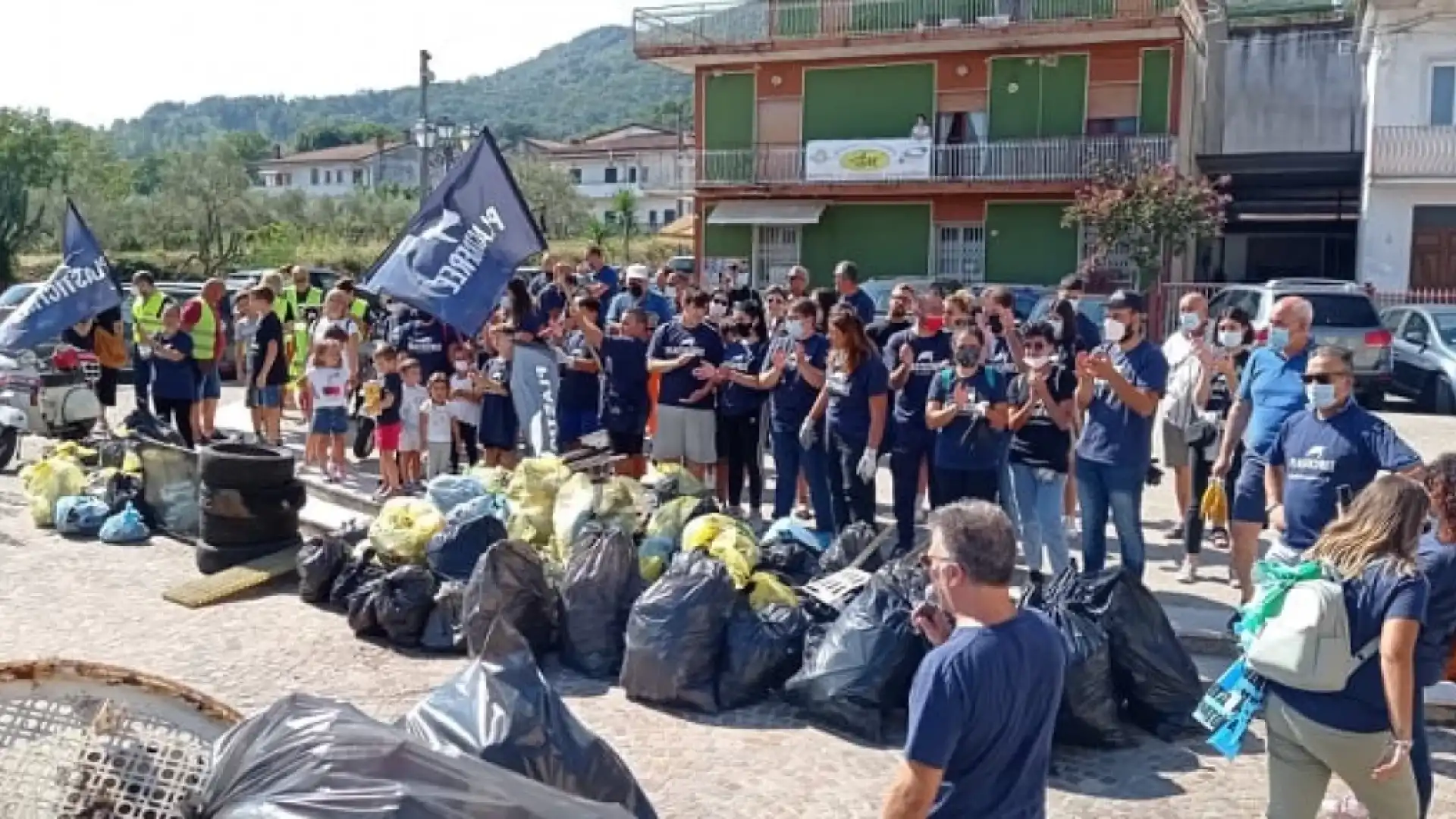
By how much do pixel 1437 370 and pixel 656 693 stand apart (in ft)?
49.3

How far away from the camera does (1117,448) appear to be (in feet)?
24.2

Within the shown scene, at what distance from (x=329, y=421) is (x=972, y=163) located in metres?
21.8

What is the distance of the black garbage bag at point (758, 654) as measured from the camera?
6465mm

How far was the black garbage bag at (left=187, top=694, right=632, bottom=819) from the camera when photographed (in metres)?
2.56

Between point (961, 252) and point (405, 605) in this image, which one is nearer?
point (405, 605)

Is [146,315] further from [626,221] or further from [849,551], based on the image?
[626,221]

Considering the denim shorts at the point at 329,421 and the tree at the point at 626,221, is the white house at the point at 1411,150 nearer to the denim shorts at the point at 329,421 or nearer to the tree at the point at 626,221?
the denim shorts at the point at 329,421

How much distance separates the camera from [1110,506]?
7711 millimetres

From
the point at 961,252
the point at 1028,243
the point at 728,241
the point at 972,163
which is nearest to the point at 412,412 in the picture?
the point at 972,163

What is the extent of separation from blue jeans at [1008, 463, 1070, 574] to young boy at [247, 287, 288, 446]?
7.24 meters

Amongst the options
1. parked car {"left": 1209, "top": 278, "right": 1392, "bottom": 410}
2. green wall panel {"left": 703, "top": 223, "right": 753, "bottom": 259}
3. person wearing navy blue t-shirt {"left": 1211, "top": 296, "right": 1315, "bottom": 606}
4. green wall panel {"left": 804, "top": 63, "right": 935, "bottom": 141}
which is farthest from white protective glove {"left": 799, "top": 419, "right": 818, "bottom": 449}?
green wall panel {"left": 703, "top": 223, "right": 753, "bottom": 259}

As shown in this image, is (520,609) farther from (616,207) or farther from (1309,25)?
(616,207)

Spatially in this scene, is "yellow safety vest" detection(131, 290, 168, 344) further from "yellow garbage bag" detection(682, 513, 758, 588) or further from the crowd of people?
"yellow garbage bag" detection(682, 513, 758, 588)

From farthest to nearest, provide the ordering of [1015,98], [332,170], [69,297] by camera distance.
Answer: [332,170], [1015,98], [69,297]
